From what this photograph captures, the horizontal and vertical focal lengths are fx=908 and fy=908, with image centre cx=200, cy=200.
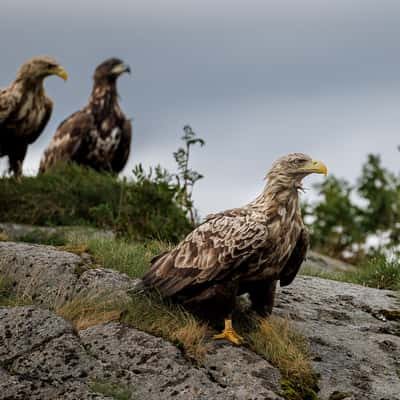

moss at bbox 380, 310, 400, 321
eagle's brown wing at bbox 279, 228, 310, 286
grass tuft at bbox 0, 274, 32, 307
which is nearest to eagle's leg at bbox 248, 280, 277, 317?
eagle's brown wing at bbox 279, 228, 310, 286

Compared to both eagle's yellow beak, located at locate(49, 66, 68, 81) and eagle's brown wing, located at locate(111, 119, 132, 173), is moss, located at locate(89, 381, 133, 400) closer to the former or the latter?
eagle's yellow beak, located at locate(49, 66, 68, 81)

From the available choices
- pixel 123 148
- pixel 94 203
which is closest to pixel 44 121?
pixel 94 203

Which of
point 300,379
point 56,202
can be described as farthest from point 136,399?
point 56,202

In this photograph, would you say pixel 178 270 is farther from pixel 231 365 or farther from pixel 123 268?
pixel 123 268

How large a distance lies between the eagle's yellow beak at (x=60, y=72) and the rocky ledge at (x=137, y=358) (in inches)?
280

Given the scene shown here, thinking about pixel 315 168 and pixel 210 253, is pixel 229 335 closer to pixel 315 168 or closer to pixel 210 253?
pixel 210 253

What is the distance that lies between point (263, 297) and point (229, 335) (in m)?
0.67

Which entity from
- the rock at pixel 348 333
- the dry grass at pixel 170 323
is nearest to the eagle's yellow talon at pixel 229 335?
the dry grass at pixel 170 323

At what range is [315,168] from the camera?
7.74 m

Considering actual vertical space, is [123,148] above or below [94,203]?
above

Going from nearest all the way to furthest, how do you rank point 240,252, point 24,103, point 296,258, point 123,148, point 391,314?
point 240,252, point 296,258, point 391,314, point 24,103, point 123,148

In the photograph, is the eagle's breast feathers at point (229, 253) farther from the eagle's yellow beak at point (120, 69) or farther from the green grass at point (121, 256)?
the eagle's yellow beak at point (120, 69)

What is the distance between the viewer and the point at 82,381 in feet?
22.6

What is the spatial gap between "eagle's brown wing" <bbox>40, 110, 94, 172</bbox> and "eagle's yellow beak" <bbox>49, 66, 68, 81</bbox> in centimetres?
190
